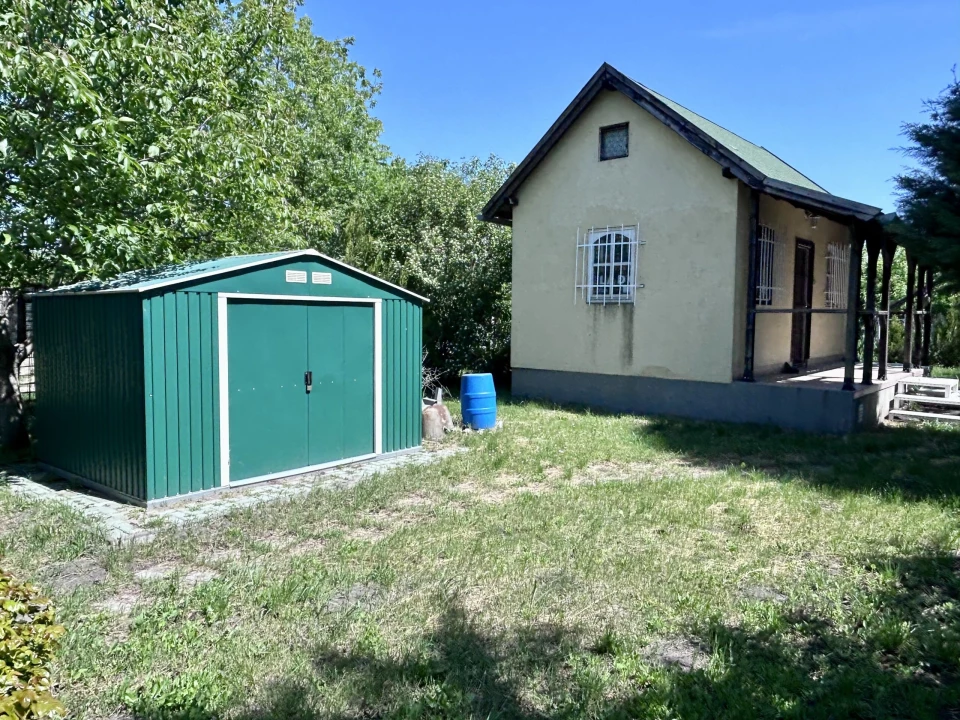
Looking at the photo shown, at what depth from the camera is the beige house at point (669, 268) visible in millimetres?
10719

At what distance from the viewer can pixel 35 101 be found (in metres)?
7.32

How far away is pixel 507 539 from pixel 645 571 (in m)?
1.13

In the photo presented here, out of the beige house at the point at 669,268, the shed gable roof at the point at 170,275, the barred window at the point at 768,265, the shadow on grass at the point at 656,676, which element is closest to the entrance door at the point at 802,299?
the beige house at the point at 669,268

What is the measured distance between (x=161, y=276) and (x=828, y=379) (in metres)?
10.3

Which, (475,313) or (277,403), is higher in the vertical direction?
(475,313)

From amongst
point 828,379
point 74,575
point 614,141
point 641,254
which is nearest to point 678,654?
point 74,575

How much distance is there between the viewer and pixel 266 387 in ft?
23.6

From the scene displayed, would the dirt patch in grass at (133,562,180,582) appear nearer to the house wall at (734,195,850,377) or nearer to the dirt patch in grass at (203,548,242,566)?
the dirt patch in grass at (203,548,242,566)

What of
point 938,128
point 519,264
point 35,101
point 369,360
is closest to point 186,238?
point 35,101

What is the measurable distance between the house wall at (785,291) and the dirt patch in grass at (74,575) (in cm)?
930

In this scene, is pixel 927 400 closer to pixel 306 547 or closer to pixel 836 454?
pixel 836 454

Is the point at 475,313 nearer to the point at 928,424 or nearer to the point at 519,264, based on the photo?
the point at 519,264

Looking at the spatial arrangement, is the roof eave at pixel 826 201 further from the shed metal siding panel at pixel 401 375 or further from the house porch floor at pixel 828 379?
the shed metal siding panel at pixel 401 375

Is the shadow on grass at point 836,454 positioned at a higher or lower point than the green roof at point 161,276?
lower
